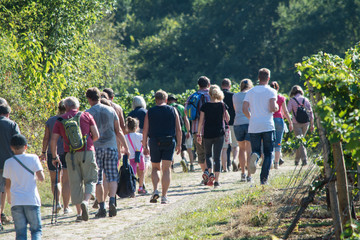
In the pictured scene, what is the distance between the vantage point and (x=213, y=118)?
11.5 meters

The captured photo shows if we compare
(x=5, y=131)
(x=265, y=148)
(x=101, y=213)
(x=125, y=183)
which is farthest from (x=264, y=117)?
(x=5, y=131)

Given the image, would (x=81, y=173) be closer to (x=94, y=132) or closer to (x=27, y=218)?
(x=94, y=132)

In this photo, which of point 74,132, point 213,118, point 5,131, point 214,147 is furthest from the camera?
point 214,147

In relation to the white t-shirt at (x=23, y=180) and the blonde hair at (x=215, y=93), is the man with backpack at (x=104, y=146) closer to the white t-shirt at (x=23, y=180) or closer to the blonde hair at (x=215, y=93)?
the blonde hair at (x=215, y=93)

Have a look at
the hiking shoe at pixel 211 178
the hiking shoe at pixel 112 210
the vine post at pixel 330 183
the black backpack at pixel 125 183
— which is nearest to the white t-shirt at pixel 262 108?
the hiking shoe at pixel 211 178

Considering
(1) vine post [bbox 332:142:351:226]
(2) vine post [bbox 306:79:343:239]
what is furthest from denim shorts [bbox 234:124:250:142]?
(1) vine post [bbox 332:142:351:226]

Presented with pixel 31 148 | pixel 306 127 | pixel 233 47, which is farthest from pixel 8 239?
pixel 233 47

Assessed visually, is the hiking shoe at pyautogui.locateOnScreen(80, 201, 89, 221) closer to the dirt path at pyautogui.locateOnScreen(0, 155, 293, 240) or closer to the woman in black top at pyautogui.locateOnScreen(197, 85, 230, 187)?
the dirt path at pyautogui.locateOnScreen(0, 155, 293, 240)

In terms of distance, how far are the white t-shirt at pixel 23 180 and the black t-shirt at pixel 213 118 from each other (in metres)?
4.69

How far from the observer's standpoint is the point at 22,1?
17.4 m

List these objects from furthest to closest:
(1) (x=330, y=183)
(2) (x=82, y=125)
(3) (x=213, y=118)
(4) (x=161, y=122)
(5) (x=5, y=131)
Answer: (3) (x=213, y=118) < (4) (x=161, y=122) < (5) (x=5, y=131) < (2) (x=82, y=125) < (1) (x=330, y=183)

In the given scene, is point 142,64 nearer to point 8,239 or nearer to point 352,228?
point 8,239

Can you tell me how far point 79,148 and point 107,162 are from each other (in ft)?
2.48

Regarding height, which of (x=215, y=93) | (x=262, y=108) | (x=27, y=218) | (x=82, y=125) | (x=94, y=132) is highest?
(x=215, y=93)
